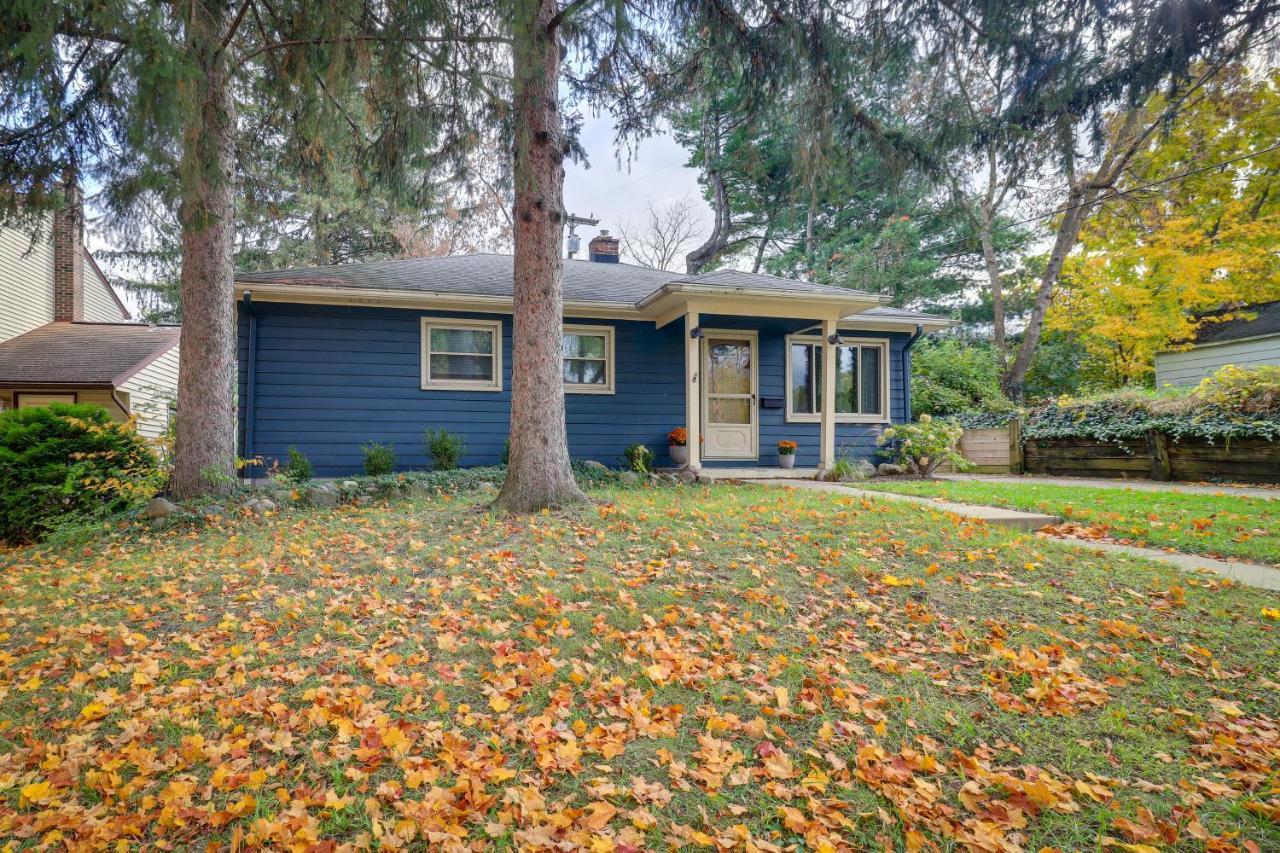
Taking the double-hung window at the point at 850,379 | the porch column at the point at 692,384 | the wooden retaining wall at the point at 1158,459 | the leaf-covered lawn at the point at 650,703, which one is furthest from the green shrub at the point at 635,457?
the wooden retaining wall at the point at 1158,459

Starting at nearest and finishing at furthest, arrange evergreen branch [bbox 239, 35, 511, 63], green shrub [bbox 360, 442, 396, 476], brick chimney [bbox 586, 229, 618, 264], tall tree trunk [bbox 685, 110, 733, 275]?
evergreen branch [bbox 239, 35, 511, 63] → green shrub [bbox 360, 442, 396, 476] → brick chimney [bbox 586, 229, 618, 264] → tall tree trunk [bbox 685, 110, 733, 275]

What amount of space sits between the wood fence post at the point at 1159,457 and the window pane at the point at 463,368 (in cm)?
1017

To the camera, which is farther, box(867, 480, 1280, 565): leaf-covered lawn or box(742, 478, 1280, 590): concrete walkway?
box(867, 480, 1280, 565): leaf-covered lawn

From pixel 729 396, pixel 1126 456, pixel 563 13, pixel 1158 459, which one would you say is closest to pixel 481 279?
pixel 729 396

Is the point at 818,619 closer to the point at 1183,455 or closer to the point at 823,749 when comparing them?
the point at 823,749

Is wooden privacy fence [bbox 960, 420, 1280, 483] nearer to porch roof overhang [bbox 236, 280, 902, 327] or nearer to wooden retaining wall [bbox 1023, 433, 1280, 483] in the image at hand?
wooden retaining wall [bbox 1023, 433, 1280, 483]

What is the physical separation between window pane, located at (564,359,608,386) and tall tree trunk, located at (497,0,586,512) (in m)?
4.05

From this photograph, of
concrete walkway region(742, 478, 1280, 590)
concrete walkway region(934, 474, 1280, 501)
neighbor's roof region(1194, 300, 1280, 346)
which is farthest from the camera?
neighbor's roof region(1194, 300, 1280, 346)

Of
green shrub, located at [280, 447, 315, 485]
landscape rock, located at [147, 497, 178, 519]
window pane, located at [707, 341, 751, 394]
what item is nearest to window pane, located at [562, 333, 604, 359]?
window pane, located at [707, 341, 751, 394]

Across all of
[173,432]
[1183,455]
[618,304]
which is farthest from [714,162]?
[173,432]

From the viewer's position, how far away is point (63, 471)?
6.75 metres

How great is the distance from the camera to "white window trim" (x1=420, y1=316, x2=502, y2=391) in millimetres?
9727

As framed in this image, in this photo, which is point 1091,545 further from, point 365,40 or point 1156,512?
point 365,40

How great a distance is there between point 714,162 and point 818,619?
16.2 metres
